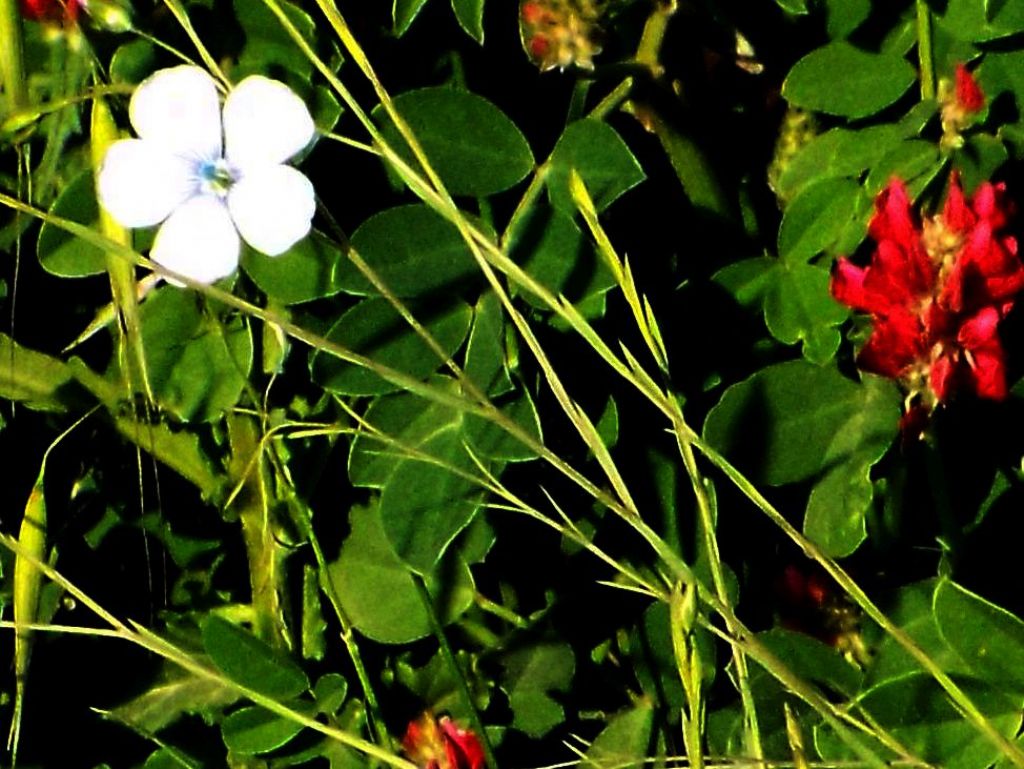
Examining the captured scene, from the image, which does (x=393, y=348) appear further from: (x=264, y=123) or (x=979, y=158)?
(x=979, y=158)

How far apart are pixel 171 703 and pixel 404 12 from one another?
0.50 m

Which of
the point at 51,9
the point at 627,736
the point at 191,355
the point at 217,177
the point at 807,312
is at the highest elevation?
the point at 51,9

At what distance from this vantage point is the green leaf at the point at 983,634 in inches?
27.8

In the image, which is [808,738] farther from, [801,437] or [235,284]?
[235,284]

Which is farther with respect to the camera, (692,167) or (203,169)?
(692,167)

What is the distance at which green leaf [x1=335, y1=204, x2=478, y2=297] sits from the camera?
2.61ft

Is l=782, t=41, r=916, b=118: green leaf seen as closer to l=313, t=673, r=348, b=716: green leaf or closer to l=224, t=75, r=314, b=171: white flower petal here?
l=224, t=75, r=314, b=171: white flower petal

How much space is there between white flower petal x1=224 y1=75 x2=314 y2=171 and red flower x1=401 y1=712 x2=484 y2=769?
14.0 inches

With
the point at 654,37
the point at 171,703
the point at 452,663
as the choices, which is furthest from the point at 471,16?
the point at 171,703

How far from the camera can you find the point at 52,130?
870 millimetres

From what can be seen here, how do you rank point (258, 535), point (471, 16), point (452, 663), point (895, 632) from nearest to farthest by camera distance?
point (895, 632)
point (471, 16)
point (452, 663)
point (258, 535)

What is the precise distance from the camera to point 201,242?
0.79 meters

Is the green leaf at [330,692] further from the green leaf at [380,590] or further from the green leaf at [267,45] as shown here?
the green leaf at [267,45]

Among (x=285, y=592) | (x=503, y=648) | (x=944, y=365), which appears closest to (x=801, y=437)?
(x=944, y=365)
